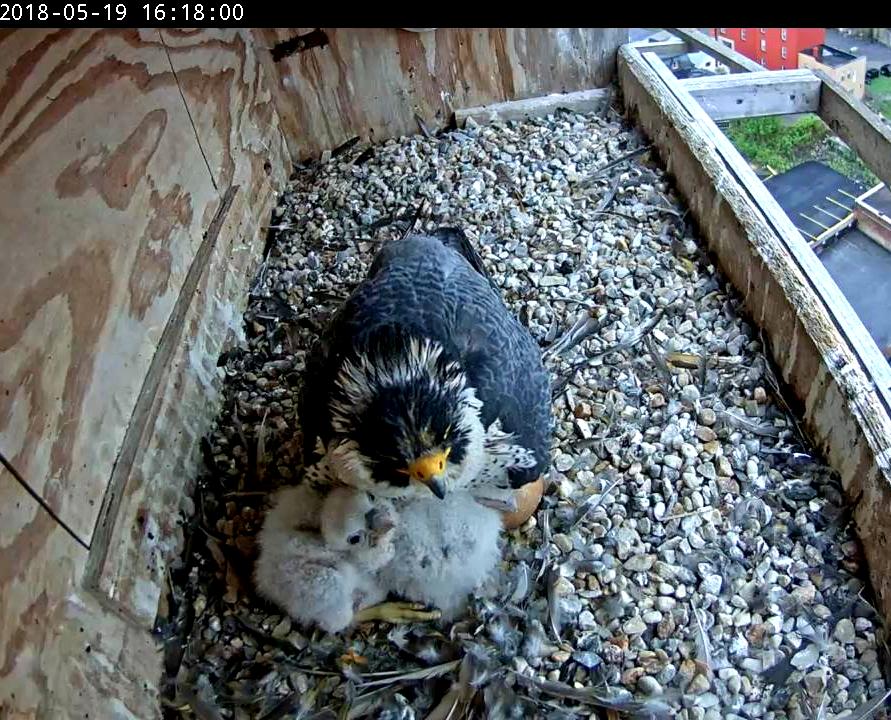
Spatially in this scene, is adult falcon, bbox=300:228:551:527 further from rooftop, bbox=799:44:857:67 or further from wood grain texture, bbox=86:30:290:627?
rooftop, bbox=799:44:857:67

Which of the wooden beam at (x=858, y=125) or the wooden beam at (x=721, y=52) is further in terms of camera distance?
the wooden beam at (x=721, y=52)

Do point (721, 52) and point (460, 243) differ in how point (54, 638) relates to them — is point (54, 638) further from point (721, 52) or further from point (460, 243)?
point (721, 52)

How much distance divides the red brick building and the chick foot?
169 cm

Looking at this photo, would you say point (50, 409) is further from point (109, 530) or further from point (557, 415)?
point (557, 415)

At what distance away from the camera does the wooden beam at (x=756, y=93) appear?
2822 mm

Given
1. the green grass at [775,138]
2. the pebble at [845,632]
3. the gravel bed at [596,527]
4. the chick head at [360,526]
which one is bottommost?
the pebble at [845,632]

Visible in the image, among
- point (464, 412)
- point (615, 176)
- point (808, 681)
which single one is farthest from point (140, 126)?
point (808, 681)

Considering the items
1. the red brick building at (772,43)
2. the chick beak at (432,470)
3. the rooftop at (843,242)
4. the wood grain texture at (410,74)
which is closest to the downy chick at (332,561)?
the chick beak at (432,470)

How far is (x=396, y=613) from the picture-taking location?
6.43ft

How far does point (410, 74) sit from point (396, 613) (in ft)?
7.68

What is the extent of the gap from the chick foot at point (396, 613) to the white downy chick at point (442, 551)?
0.10ft

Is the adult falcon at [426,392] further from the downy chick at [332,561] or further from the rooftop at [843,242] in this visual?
the rooftop at [843,242]

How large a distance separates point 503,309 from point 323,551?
81cm

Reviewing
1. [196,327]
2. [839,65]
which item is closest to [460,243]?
[196,327]
